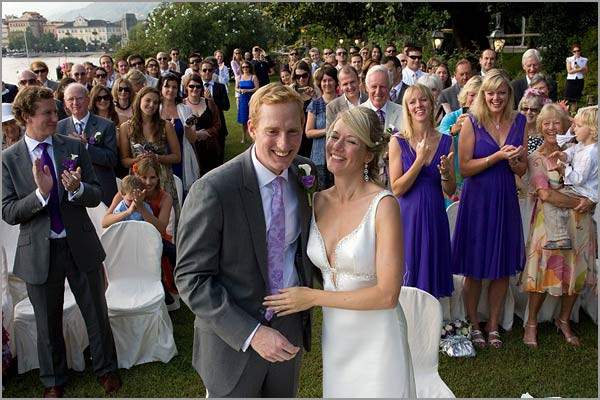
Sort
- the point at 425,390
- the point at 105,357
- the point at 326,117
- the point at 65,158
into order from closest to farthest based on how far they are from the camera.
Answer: the point at 425,390 → the point at 65,158 → the point at 105,357 → the point at 326,117

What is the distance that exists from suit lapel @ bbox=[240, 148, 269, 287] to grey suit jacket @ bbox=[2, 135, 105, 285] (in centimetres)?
181

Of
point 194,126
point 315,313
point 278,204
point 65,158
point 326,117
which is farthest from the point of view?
point 194,126

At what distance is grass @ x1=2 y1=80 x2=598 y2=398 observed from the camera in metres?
4.32

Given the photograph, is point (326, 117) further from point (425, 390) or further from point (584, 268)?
point (425, 390)

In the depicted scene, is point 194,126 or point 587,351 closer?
point 587,351

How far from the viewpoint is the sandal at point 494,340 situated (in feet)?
16.1

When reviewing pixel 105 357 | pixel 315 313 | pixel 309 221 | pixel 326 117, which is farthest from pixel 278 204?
pixel 326 117

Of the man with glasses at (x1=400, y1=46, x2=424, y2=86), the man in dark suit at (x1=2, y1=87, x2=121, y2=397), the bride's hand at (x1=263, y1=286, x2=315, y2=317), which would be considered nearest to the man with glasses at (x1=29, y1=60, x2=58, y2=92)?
the man in dark suit at (x1=2, y1=87, x2=121, y2=397)

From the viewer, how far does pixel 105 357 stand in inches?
171

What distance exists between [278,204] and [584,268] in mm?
3349

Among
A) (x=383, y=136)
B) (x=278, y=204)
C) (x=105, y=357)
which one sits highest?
(x=383, y=136)

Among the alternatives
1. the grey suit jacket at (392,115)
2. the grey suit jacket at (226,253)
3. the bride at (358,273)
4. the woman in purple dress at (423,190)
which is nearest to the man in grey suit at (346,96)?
the grey suit jacket at (392,115)

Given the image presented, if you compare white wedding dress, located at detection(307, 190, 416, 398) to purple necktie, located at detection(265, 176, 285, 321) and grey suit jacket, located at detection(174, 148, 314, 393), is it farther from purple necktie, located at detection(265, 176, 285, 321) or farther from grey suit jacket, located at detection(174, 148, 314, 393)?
grey suit jacket, located at detection(174, 148, 314, 393)

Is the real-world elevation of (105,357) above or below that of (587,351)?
above
